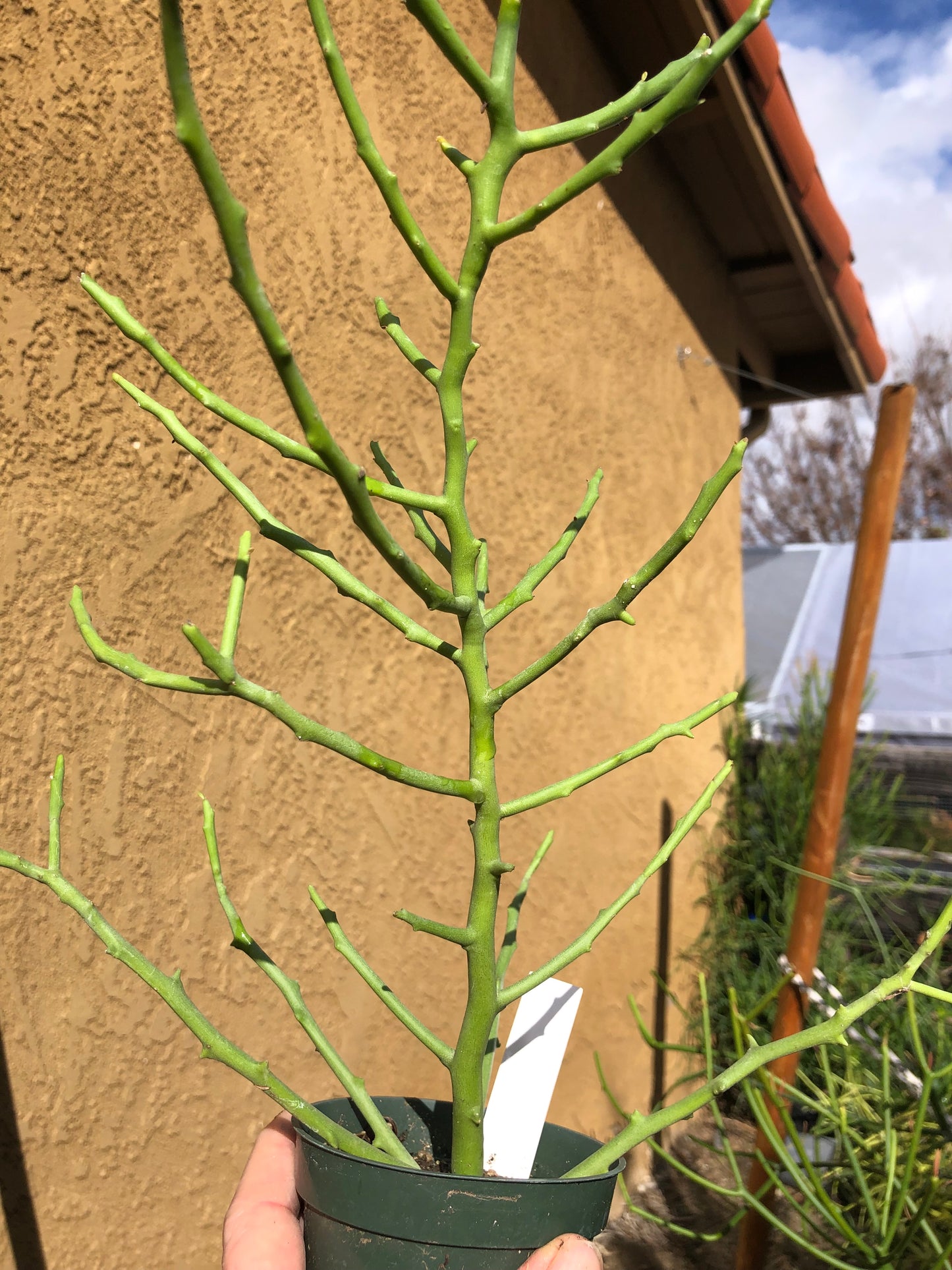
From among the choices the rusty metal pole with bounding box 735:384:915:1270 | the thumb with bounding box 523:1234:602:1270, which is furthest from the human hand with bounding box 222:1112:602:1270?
the rusty metal pole with bounding box 735:384:915:1270

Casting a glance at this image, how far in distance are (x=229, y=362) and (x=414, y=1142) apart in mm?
906

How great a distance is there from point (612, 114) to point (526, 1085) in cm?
53

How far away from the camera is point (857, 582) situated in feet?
5.82

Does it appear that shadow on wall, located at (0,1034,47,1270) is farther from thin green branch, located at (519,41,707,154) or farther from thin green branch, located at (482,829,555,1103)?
thin green branch, located at (519,41,707,154)

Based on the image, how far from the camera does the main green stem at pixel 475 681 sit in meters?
0.42

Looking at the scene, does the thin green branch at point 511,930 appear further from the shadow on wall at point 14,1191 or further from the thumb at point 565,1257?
the shadow on wall at point 14,1191

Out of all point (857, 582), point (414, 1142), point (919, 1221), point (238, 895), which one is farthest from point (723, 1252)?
point (414, 1142)

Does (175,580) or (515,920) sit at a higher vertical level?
(175,580)

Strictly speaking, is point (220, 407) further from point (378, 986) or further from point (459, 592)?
point (378, 986)

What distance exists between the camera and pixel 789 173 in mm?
2352

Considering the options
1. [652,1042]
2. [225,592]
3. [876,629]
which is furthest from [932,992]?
[876,629]

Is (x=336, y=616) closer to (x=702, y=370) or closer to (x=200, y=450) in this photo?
(x=200, y=450)

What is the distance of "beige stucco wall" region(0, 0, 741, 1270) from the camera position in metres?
Answer: 0.90

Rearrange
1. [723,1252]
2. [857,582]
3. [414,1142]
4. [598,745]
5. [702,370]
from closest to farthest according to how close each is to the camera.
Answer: [414,1142] → [857,582] → [598,745] → [723,1252] → [702,370]
